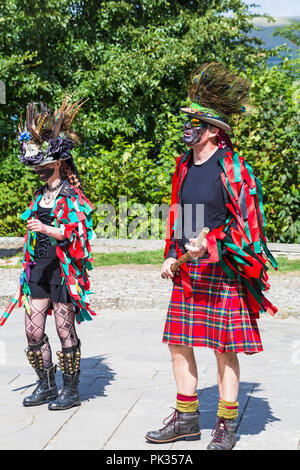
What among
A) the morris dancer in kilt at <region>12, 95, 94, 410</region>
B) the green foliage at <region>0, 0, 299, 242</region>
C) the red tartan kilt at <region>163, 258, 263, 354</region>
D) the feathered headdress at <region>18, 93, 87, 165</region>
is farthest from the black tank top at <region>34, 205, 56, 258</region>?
the green foliage at <region>0, 0, 299, 242</region>

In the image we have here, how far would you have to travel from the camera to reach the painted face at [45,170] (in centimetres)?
504

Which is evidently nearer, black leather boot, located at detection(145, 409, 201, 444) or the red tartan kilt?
the red tartan kilt

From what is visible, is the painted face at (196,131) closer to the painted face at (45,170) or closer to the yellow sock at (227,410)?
the painted face at (45,170)

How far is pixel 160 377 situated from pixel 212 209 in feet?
6.48

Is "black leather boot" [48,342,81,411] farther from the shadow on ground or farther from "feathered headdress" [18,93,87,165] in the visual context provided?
"feathered headdress" [18,93,87,165]

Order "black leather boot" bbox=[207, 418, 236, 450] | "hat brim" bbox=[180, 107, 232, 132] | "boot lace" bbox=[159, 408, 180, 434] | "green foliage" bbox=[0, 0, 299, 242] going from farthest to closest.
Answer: "green foliage" bbox=[0, 0, 299, 242] → "boot lace" bbox=[159, 408, 180, 434] → "hat brim" bbox=[180, 107, 232, 132] → "black leather boot" bbox=[207, 418, 236, 450]

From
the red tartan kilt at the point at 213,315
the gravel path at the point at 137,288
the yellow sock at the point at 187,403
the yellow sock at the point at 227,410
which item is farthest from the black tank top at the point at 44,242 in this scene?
the gravel path at the point at 137,288

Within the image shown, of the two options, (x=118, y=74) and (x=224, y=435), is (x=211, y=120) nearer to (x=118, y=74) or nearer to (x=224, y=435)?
(x=224, y=435)

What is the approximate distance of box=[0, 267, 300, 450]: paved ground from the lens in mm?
4395

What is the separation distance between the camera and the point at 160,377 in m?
5.73

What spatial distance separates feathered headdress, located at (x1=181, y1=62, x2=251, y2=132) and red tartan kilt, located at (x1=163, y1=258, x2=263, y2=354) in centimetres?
86

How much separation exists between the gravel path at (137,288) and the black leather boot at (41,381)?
10.8ft

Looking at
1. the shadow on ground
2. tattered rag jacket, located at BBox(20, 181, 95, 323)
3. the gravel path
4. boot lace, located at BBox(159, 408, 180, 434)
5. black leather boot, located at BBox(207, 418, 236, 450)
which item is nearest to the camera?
black leather boot, located at BBox(207, 418, 236, 450)

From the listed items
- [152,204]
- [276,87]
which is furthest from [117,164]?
[276,87]
